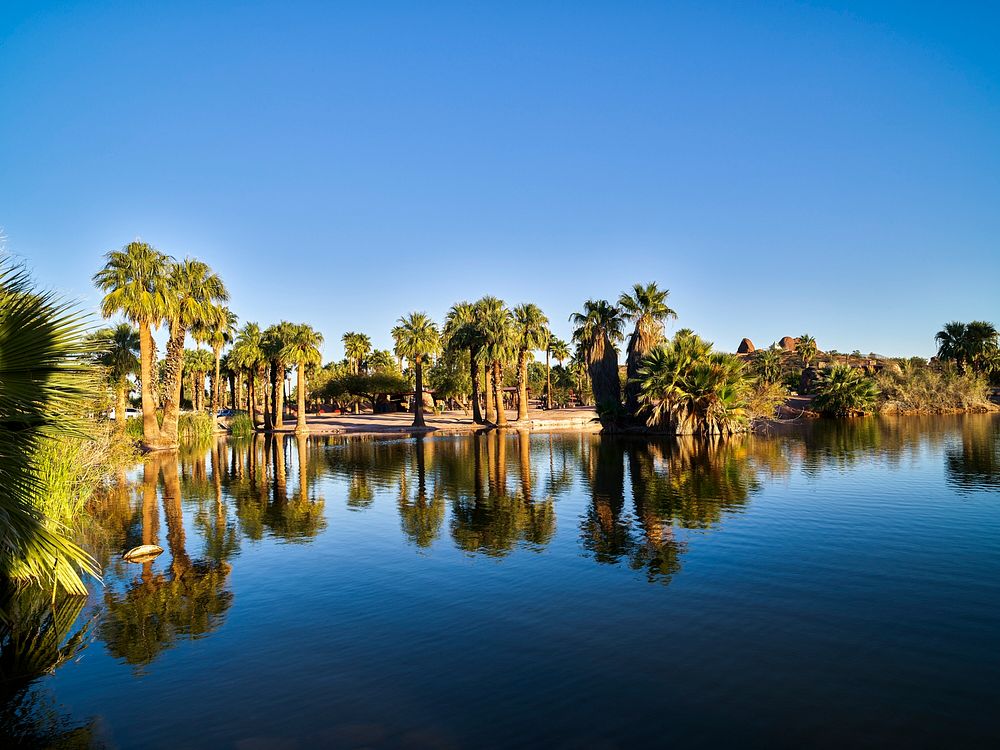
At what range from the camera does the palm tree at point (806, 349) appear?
360ft

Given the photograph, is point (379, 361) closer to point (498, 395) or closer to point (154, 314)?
point (498, 395)

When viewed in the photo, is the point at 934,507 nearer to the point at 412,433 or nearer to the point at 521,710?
the point at 521,710

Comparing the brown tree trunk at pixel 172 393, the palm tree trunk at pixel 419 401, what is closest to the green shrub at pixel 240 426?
the palm tree trunk at pixel 419 401

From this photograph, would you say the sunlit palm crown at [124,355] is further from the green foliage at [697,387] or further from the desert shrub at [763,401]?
Answer: the desert shrub at [763,401]

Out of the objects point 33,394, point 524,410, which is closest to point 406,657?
point 33,394

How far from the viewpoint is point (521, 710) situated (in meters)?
7.20

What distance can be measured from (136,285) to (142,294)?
2.48 feet

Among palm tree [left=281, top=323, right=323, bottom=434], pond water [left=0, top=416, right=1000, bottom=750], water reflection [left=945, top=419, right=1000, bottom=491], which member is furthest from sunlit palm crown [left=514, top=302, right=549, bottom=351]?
pond water [left=0, top=416, right=1000, bottom=750]

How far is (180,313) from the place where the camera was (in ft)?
142

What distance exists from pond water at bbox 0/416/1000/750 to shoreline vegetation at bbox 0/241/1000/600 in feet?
6.64

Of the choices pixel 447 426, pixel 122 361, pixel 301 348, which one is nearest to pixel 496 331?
pixel 447 426

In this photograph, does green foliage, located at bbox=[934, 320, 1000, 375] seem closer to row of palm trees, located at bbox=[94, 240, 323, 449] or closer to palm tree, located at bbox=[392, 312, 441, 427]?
palm tree, located at bbox=[392, 312, 441, 427]

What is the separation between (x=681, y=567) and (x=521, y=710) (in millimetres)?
6437

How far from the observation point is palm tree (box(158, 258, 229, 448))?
4259cm
